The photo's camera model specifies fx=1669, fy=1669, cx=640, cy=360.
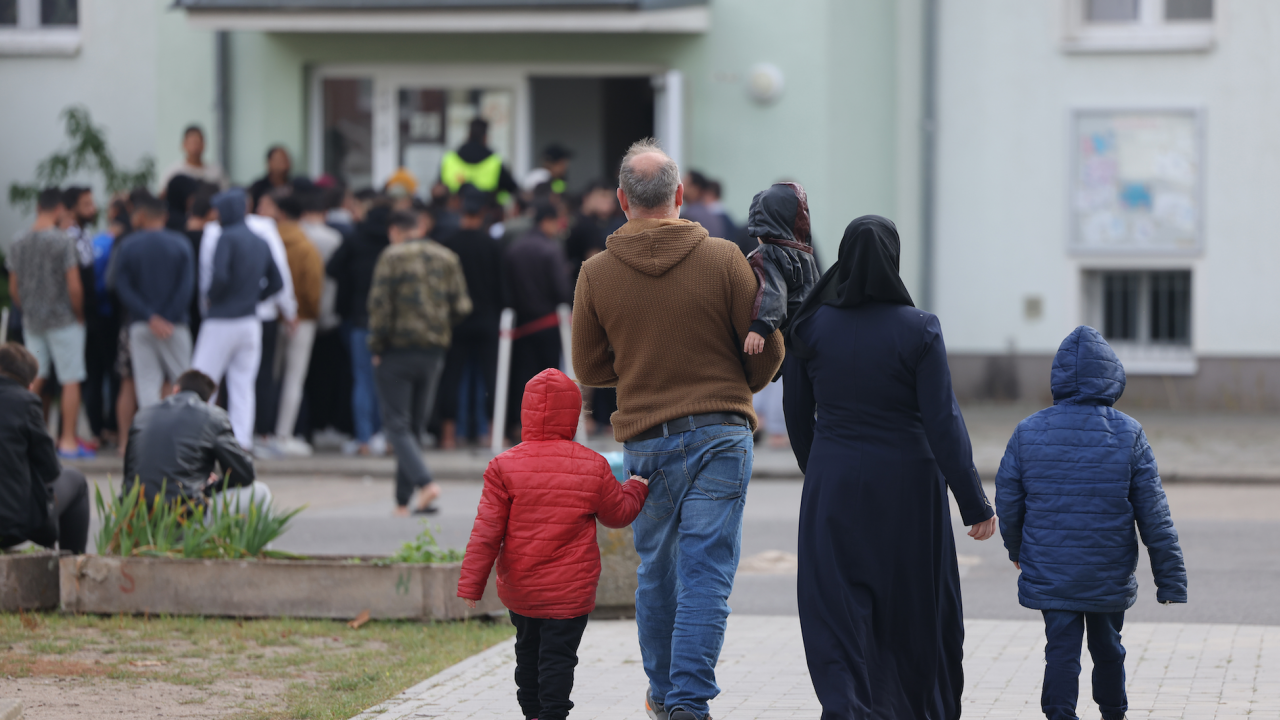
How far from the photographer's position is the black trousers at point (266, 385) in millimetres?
14039

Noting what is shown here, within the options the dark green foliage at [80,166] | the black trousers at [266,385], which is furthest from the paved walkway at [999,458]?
the dark green foliage at [80,166]

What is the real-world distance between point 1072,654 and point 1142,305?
1284cm

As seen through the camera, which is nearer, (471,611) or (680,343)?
(680,343)

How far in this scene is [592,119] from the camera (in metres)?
21.4

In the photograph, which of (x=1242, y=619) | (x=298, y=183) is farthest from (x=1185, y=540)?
(x=298, y=183)

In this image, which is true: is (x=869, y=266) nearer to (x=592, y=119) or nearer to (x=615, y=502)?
(x=615, y=502)

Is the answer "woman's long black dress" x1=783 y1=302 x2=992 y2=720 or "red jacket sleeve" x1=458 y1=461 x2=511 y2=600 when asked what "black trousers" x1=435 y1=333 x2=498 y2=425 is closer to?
"red jacket sleeve" x1=458 y1=461 x2=511 y2=600

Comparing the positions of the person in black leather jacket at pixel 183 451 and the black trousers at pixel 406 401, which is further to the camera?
the black trousers at pixel 406 401

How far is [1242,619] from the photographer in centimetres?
780

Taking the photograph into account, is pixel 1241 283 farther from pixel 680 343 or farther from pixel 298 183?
pixel 680 343

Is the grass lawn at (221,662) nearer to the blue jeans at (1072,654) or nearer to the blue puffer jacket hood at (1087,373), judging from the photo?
the blue jeans at (1072,654)

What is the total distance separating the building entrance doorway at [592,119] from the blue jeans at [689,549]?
15471mm

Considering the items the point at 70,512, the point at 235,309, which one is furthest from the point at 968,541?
the point at 235,309

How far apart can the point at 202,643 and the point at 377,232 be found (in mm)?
7326
